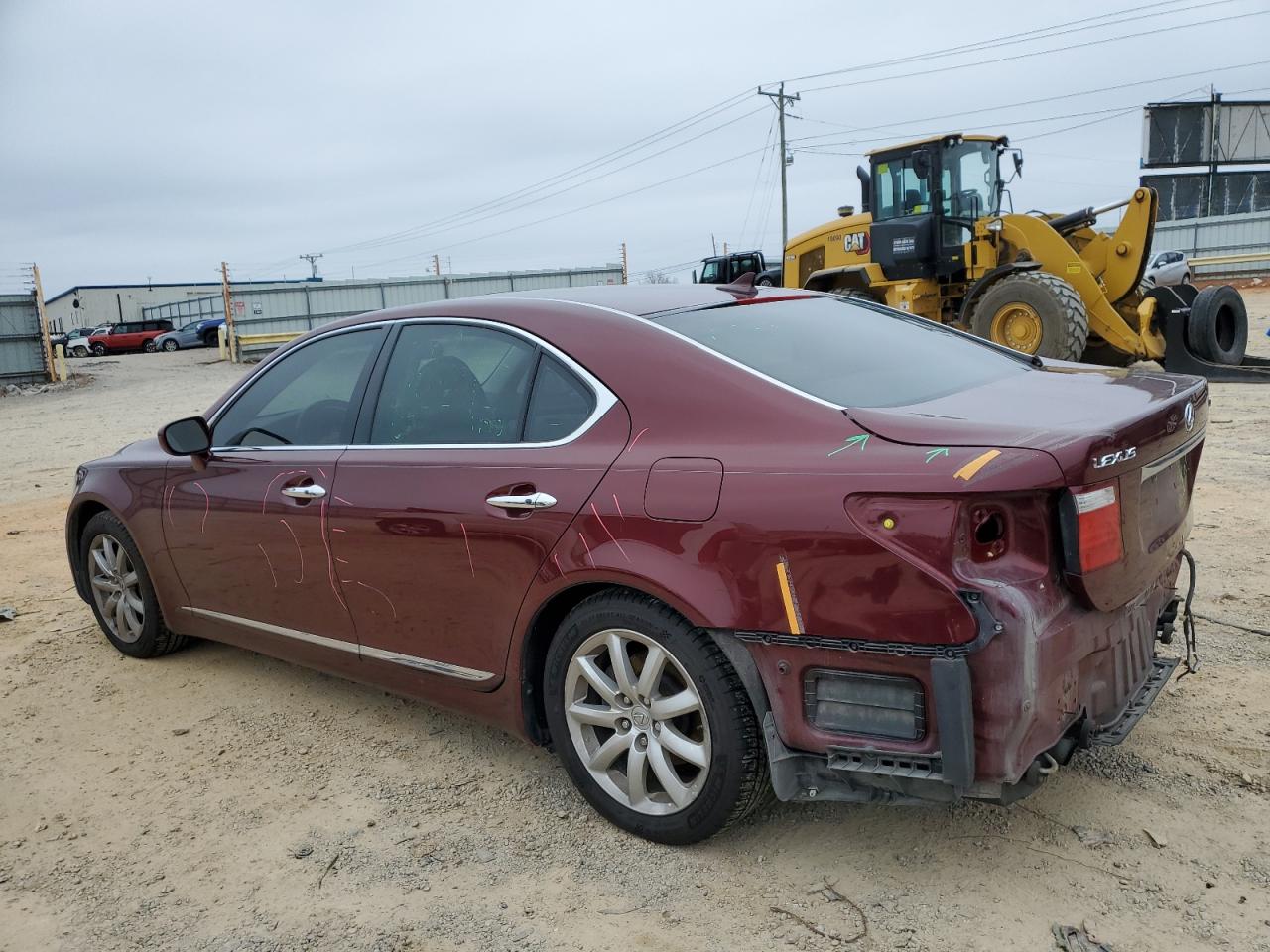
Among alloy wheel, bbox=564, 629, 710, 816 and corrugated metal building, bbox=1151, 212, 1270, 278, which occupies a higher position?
corrugated metal building, bbox=1151, 212, 1270, 278

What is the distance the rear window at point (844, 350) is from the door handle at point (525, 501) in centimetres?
62

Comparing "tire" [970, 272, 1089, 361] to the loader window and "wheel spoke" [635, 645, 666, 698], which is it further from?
"wheel spoke" [635, 645, 666, 698]

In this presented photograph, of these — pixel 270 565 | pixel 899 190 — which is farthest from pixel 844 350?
pixel 899 190

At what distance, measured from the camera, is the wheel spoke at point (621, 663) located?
2857mm

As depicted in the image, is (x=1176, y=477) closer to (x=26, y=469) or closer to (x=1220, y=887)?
(x=1220, y=887)

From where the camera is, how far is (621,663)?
9.39 feet

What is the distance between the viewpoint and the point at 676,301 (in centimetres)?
340

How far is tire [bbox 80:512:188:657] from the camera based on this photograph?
15.2 ft

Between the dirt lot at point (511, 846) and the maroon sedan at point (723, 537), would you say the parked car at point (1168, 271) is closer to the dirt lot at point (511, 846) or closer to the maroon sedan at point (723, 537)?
the dirt lot at point (511, 846)

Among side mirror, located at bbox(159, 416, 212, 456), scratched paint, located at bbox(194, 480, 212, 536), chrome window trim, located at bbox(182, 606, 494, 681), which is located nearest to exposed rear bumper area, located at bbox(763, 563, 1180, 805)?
chrome window trim, located at bbox(182, 606, 494, 681)

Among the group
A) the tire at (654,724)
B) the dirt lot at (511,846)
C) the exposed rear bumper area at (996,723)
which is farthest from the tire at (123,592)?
the exposed rear bumper area at (996,723)

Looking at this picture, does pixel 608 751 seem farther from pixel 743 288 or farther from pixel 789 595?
pixel 743 288

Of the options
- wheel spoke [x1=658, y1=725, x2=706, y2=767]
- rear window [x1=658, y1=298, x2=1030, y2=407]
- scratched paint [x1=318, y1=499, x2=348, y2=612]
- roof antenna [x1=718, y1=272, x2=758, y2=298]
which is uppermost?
roof antenna [x1=718, y1=272, x2=758, y2=298]

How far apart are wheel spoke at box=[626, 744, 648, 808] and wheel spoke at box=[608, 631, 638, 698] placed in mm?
173
